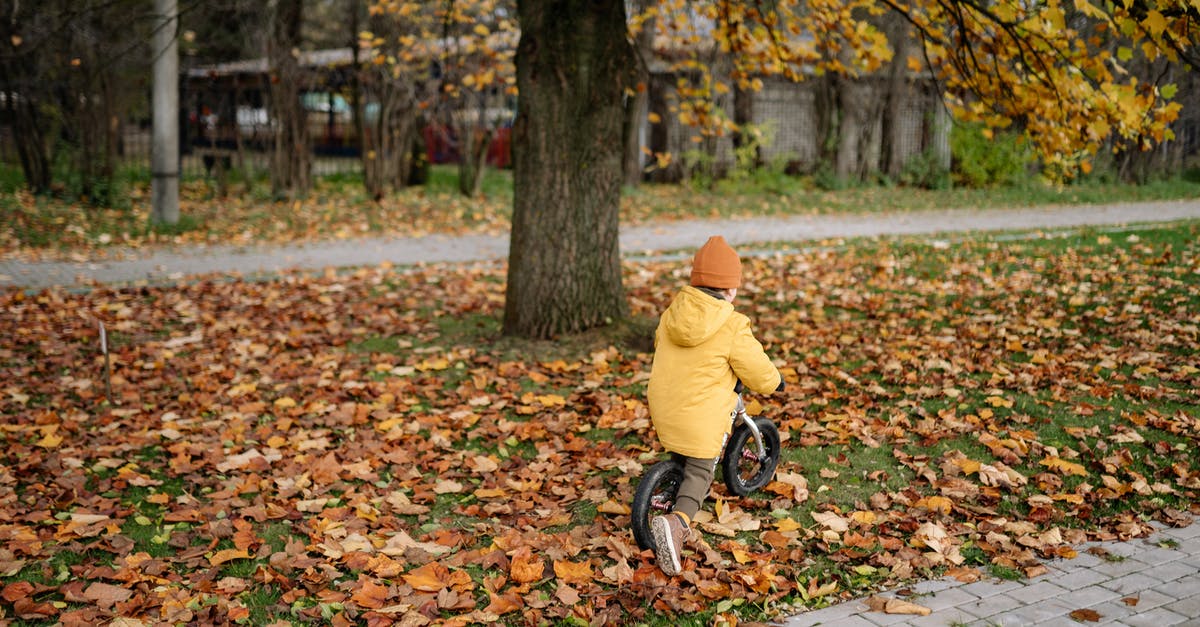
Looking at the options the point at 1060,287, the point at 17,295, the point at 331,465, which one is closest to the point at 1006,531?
the point at 331,465

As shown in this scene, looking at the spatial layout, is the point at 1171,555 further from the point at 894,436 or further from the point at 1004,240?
the point at 1004,240

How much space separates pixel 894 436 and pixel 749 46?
5153 mm

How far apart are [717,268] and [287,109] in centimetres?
1589

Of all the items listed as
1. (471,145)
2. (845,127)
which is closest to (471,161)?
(471,145)

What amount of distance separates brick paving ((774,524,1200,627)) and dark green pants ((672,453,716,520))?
670 millimetres

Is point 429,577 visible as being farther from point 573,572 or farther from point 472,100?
point 472,100

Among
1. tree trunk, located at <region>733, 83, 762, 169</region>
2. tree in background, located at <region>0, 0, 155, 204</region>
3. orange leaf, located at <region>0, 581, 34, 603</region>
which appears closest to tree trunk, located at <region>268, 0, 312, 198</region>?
tree in background, located at <region>0, 0, 155, 204</region>

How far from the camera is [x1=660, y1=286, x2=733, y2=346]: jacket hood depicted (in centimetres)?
405

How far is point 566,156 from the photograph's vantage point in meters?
7.44

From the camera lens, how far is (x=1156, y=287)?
939cm

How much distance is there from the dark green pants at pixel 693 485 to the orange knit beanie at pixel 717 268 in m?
0.75

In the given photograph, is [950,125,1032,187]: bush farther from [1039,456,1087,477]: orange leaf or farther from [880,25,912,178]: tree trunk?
[1039,456,1087,477]: orange leaf

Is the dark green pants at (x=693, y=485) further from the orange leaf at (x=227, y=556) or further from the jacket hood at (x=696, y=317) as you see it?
the orange leaf at (x=227, y=556)

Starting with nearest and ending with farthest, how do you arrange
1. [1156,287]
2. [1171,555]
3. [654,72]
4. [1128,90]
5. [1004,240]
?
1. [1171,555]
2. [1128,90]
3. [1156,287]
4. [1004,240]
5. [654,72]
